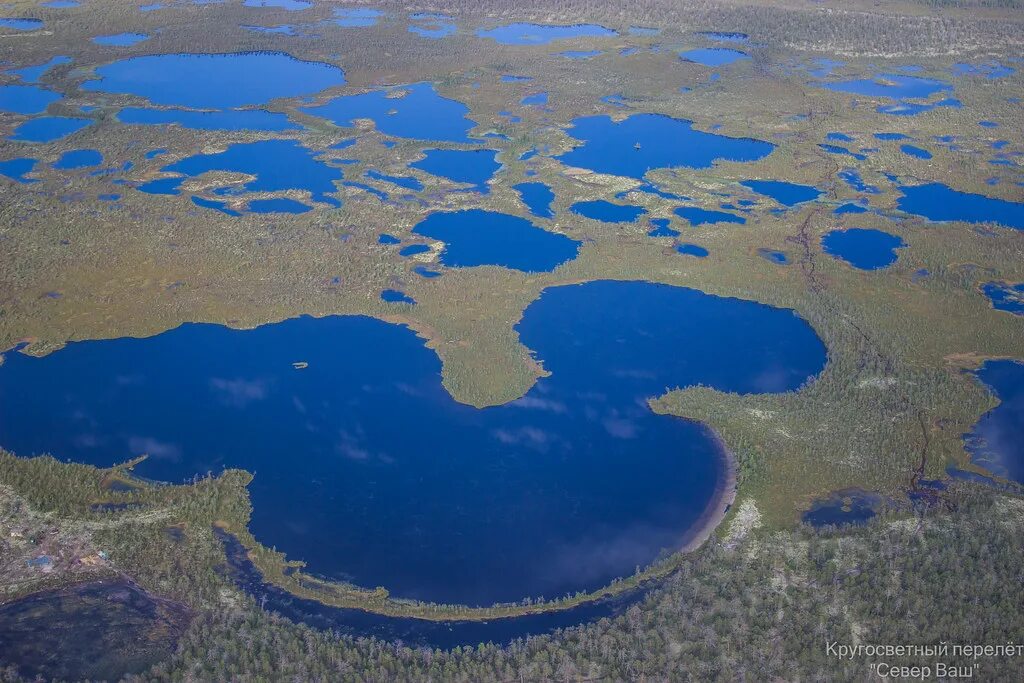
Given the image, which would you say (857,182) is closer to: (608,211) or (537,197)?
(608,211)

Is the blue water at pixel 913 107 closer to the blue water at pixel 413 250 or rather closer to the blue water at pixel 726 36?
the blue water at pixel 726 36

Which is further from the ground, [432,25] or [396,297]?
[432,25]

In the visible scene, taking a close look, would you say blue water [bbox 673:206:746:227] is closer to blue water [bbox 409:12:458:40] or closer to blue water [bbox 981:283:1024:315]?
blue water [bbox 981:283:1024:315]

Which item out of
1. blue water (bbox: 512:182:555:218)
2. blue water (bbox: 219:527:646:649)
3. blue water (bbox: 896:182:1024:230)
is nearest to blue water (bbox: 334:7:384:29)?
blue water (bbox: 512:182:555:218)

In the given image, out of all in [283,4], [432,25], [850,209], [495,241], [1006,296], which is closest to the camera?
[1006,296]

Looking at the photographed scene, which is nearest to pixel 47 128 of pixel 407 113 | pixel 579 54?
pixel 407 113

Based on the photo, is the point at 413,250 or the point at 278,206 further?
the point at 278,206

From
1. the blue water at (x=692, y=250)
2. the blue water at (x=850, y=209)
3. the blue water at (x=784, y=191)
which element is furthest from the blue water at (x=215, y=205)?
the blue water at (x=850, y=209)

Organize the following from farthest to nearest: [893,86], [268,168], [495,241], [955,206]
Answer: [893,86] < [268,168] < [955,206] < [495,241]
